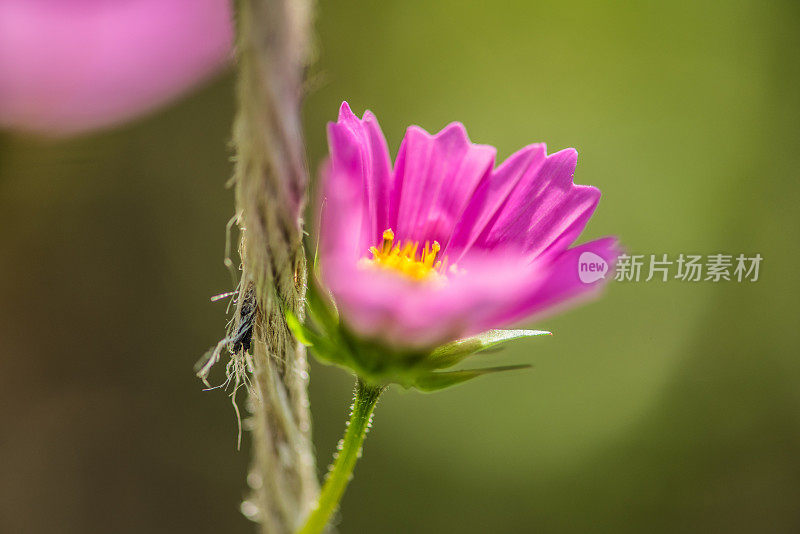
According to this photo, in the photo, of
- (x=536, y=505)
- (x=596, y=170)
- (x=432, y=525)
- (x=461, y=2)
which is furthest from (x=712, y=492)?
(x=461, y=2)

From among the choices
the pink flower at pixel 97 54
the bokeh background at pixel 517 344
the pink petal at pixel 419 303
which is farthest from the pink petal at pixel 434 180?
the bokeh background at pixel 517 344

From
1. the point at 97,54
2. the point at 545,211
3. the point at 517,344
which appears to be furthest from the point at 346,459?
the point at 517,344

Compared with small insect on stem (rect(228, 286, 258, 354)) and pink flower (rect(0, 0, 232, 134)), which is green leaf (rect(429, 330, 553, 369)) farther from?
pink flower (rect(0, 0, 232, 134))

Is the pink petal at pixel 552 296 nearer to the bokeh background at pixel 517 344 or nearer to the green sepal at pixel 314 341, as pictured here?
the green sepal at pixel 314 341

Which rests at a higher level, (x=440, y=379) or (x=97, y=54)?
(x=97, y=54)

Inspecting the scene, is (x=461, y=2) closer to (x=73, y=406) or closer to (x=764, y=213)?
(x=764, y=213)

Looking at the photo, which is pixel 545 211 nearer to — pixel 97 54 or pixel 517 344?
pixel 97 54
